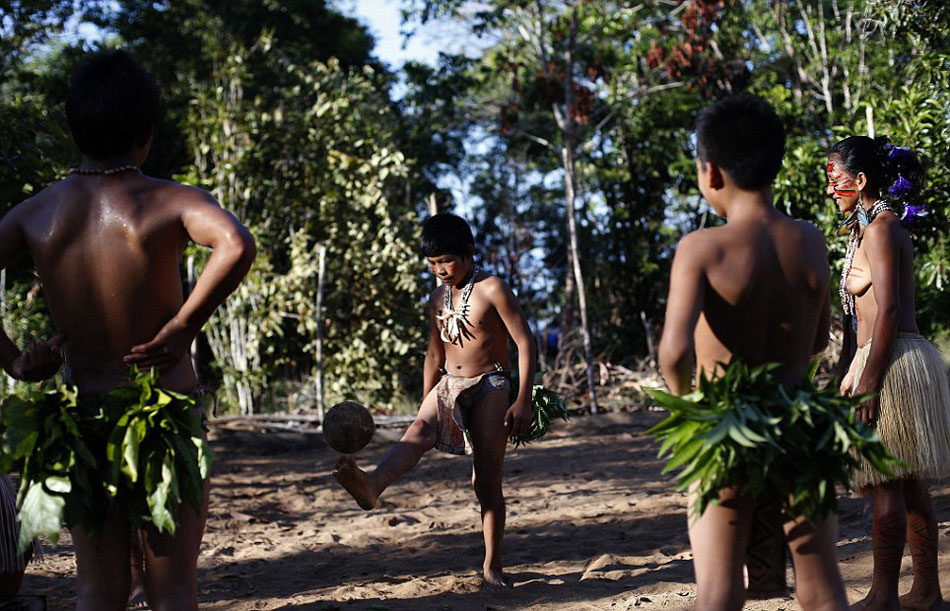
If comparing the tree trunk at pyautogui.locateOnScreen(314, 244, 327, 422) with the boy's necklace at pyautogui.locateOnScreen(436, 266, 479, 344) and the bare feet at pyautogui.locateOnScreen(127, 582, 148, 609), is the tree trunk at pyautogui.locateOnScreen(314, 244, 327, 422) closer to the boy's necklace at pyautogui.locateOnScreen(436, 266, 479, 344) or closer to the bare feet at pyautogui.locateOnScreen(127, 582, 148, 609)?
the boy's necklace at pyautogui.locateOnScreen(436, 266, 479, 344)

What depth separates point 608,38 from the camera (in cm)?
1488

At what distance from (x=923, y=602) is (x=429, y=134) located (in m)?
11.2

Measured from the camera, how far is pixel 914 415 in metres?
3.72

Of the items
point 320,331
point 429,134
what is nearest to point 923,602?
point 320,331

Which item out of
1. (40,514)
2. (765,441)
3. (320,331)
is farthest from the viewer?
(320,331)

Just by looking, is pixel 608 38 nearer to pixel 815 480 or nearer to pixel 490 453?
pixel 490 453

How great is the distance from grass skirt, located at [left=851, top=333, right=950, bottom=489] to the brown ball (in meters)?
2.25

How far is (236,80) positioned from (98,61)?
32.8 ft

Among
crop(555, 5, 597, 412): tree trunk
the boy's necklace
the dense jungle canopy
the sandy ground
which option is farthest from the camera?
crop(555, 5, 597, 412): tree trunk

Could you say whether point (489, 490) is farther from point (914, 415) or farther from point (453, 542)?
point (914, 415)

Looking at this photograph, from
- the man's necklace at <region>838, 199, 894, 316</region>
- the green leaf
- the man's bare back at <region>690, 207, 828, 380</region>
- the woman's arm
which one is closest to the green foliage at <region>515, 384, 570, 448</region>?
the man's necklace at <region>838, 199, 894, 316</region>

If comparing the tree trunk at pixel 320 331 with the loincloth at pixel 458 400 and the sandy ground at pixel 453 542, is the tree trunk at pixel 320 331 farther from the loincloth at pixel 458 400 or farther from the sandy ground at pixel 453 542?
the loincloth at pixel 458 400

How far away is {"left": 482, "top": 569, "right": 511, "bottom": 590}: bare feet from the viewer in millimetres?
4625

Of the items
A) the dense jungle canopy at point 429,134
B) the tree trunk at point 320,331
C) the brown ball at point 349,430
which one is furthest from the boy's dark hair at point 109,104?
the tree trunk at point 320,331
